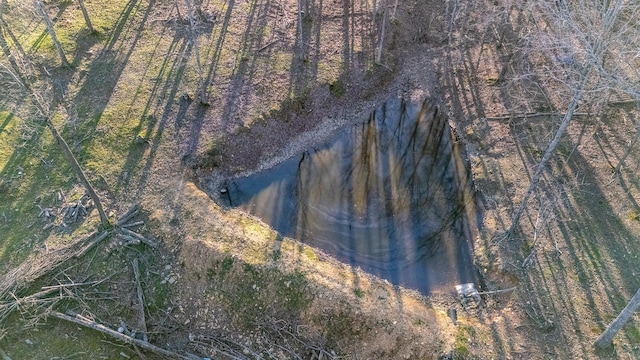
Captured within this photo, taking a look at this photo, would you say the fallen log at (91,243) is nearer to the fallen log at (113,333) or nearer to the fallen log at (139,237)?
the fallen log at (139,237)

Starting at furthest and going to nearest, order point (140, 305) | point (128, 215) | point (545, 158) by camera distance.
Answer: point (128, 215) → point (140, 305) → point (545, 158)

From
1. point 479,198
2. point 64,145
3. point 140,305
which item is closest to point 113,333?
point 140,305

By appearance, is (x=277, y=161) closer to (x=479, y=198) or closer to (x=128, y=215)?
(x=128, y=215)

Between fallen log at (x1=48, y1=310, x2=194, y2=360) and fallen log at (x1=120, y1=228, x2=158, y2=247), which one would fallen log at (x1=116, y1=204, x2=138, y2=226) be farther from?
fallen log at (x1=48, y1=310, x2=194, y2=360)

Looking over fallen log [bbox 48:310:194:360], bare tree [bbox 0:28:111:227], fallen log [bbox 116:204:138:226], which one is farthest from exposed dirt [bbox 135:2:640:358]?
bare tree [bbox 0:28:111:227]

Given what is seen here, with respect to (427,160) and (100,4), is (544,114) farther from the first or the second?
(100,4)

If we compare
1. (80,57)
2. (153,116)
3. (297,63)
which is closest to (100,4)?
(80,57)

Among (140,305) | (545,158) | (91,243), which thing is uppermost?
(545,158)
